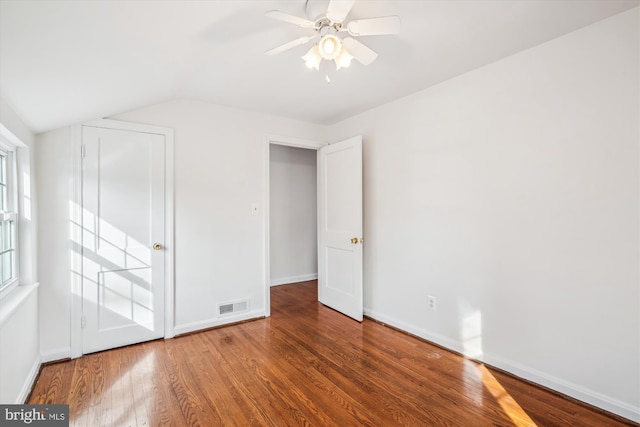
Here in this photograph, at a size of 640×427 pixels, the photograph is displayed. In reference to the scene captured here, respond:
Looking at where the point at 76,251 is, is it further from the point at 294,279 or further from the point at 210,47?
the point at 294,279

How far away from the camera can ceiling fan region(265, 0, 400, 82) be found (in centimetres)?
142

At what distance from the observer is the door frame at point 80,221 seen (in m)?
2.51

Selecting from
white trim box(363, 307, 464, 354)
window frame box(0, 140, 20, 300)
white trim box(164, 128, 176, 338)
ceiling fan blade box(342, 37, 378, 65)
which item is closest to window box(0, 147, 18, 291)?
window frame box(0, 140, 20, 300)

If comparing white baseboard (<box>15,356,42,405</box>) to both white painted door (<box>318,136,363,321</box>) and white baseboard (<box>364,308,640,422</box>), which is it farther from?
white baseboard (<box>364,308,640,422</box>)

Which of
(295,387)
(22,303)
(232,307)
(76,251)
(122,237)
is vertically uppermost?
(122,237)

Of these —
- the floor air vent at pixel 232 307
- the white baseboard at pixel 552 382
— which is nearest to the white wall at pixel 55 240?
the floor air vent at pixel 232 307

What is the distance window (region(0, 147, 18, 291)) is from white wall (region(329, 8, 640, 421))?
3.12 m

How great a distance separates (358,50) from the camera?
1.76 meters

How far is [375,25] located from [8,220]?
8.59 feet

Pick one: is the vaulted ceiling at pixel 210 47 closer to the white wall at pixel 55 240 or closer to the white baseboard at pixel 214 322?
the white wall at pixel 55 240

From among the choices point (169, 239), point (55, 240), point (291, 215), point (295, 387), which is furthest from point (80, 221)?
point (291, 215)

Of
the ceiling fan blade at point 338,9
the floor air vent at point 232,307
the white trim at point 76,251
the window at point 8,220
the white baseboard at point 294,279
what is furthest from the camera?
the white baseboard at point 294,279

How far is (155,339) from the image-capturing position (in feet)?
9.37

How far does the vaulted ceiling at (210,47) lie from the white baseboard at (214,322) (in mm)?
2058
